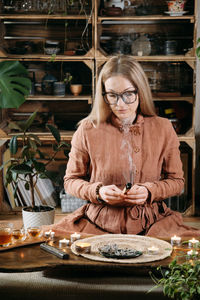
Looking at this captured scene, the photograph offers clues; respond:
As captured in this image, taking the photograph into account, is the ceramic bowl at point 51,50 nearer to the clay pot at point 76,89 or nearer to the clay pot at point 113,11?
the clay pot at point 76,89

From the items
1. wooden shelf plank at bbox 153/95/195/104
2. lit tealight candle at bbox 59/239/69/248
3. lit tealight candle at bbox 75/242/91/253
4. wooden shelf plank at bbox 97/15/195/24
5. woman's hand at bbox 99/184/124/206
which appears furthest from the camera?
wooden shelf plank at bbox 153/95/195/104

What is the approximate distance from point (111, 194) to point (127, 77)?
605 mm

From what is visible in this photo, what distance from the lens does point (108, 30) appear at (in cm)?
458

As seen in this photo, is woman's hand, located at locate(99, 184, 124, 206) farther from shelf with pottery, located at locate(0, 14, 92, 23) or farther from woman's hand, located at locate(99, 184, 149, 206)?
shelf with pottery, located at locate(0, 14, 92, 23)

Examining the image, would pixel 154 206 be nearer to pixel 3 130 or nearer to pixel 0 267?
pixel 0 267

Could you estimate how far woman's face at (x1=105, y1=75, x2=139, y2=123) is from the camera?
8.02 ft

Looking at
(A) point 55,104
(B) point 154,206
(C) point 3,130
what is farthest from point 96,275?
(A) point 55,104

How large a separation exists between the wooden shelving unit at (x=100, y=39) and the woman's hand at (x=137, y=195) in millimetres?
1973

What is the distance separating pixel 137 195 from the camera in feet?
7.46

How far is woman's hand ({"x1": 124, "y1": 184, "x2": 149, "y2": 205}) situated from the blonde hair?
46 cm

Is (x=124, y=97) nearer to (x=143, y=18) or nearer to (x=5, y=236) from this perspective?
(x=5, y=236)

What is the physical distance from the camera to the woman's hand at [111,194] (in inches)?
89.1

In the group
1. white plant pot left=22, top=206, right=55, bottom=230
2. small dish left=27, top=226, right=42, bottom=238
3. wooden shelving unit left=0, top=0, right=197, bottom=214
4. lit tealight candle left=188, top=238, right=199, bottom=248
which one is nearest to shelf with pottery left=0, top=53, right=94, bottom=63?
wooden shelving unit left=0, top=0, right=197, bottom=214

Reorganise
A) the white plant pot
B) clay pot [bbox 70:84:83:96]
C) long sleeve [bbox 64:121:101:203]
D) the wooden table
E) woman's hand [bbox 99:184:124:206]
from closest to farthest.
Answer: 1. the wooden table
2. woman's hand [bbox 99:184:124:206]
3. long sleeve [bbox 64:121:101:203]
4. the white plant pot
5. clay pot [bbox 70:84:83:96]
